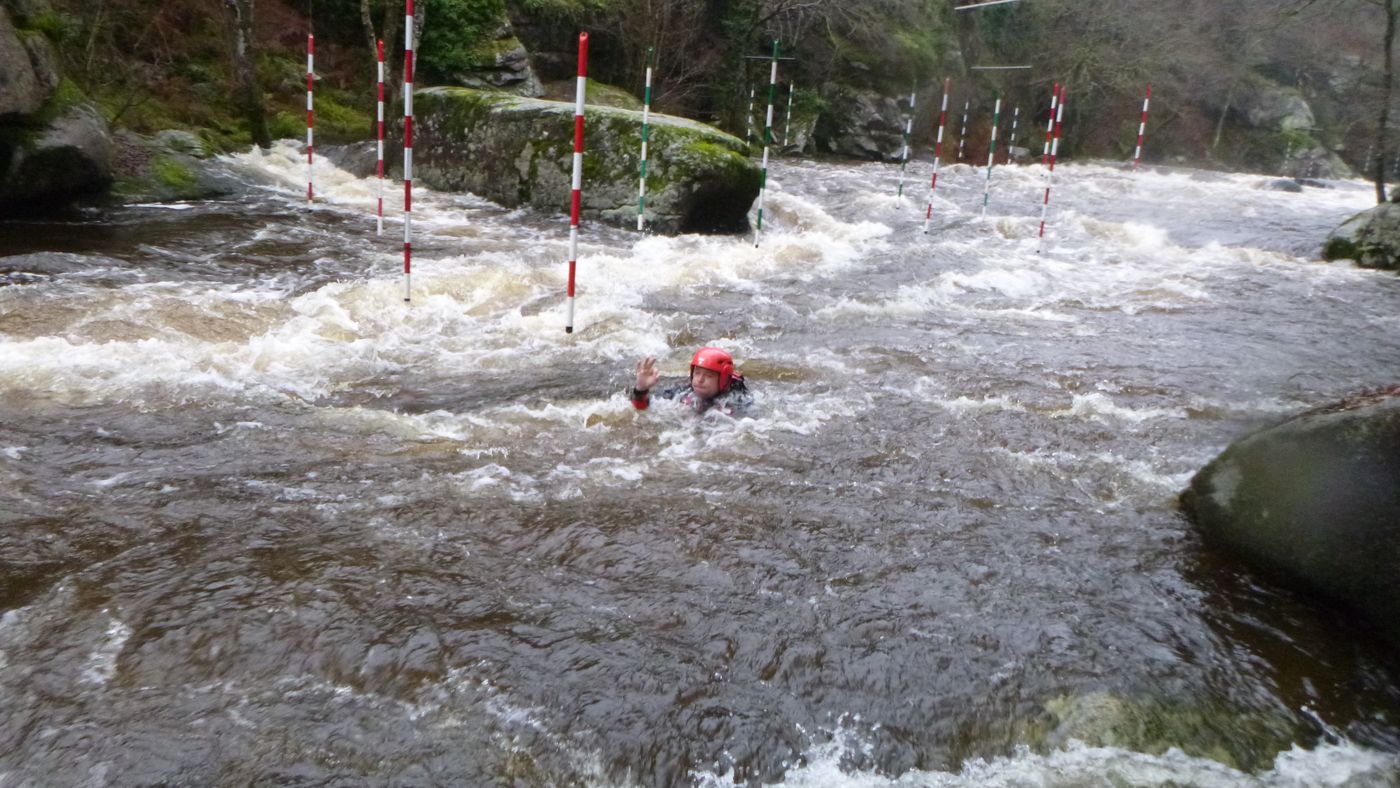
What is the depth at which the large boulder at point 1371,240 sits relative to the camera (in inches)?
421

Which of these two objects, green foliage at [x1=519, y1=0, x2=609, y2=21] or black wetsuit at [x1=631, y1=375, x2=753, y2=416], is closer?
black wetsuit at [x1=631, y1=375, x2=753, y2=416]

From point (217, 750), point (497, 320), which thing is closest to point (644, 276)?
point (497, 320)

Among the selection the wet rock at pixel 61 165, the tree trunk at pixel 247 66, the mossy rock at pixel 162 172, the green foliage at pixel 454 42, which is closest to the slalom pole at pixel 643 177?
the mossy rock at pixel 162 172

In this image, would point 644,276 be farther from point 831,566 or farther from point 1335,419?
point 1335,419

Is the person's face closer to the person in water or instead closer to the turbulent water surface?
the person in water

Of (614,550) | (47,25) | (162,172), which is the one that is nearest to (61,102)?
(47,25)

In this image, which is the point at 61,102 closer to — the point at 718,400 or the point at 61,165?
the point at 61,165

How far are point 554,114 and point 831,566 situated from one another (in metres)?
8.37

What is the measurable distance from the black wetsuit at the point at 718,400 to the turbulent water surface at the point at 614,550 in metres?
0.10

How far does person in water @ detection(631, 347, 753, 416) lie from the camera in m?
4.64

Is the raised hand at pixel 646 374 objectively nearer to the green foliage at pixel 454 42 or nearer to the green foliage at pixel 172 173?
the green foliage at pixel 172 173

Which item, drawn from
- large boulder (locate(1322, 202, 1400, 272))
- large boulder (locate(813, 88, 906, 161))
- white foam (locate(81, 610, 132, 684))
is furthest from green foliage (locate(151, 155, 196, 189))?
large boulder (locate(813, 88, 906, 161))

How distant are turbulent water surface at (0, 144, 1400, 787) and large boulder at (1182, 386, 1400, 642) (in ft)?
0.40

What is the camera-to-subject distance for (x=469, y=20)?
1559 centimetres
